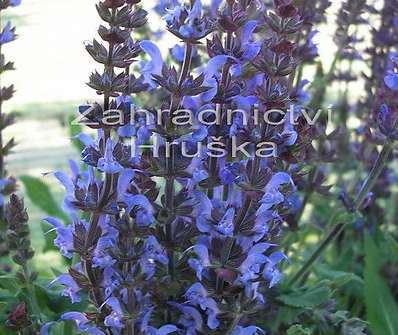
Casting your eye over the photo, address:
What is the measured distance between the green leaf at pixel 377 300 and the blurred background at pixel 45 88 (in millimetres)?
717

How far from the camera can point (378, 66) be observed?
5.49 ft

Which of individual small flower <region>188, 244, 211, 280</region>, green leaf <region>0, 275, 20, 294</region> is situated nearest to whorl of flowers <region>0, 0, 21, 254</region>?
green leaf <region>0, 275, 20, 294</region>

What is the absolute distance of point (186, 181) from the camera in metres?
1.05

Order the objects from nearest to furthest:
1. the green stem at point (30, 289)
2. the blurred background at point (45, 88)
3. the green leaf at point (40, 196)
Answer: the green stem at point (30, 289) < the green leaf at point (40, 196) < the blurred background at point (45, 88)

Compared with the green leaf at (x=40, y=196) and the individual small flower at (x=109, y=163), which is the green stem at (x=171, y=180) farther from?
the green leaf at (x=40, y=196)

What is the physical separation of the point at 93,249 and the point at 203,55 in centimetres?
71

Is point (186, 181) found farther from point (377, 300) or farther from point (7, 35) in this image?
point (377, 300)

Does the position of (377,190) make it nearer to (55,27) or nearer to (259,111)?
(259,111)

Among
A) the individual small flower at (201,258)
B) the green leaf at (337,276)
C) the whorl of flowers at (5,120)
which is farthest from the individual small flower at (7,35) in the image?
the green leaf at (337,276)

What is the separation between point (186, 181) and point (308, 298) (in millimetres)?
349

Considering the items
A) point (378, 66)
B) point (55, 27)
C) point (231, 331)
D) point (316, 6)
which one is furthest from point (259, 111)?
point (55, 27)

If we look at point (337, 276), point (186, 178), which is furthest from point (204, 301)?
point (337, 276)

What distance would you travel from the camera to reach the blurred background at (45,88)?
116 inches

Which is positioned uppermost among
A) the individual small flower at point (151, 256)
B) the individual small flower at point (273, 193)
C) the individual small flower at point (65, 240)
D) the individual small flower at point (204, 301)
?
the individual small flower at point (273, 193)
